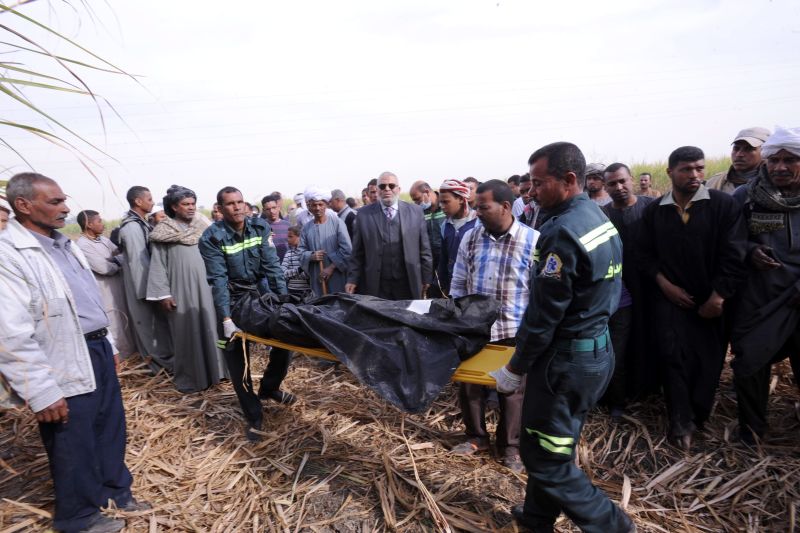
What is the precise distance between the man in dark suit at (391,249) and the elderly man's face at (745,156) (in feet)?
10.4

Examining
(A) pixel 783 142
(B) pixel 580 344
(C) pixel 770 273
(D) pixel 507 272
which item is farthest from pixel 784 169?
(B) pixel 580 344

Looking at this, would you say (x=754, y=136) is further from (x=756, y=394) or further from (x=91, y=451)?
(x=91, y=451)

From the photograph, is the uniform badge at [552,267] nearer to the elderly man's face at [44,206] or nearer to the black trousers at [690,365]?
the black trousers at [690,365]

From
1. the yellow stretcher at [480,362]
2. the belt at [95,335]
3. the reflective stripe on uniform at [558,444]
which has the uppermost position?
the belt at [95,335]

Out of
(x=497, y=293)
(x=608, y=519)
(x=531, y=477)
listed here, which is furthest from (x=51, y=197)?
(x=608, y=519)

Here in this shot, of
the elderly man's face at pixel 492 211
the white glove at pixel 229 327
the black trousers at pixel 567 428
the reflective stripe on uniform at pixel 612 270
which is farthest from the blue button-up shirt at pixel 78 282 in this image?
the reflective stripe on uniform at pixel 612 270

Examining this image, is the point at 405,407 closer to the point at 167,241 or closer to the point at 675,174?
the point at 675,174

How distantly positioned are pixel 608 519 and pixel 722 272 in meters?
2.07

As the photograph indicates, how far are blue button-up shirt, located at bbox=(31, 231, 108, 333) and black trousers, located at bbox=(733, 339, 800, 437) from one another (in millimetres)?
4579

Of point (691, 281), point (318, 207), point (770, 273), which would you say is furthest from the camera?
point (318, 207)

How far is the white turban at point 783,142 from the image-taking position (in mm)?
3156

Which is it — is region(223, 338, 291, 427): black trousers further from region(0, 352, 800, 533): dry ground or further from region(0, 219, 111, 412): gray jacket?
region(0, 219, 111, 412): gray jacket

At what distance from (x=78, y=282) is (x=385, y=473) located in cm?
248

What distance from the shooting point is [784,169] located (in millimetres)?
3246
